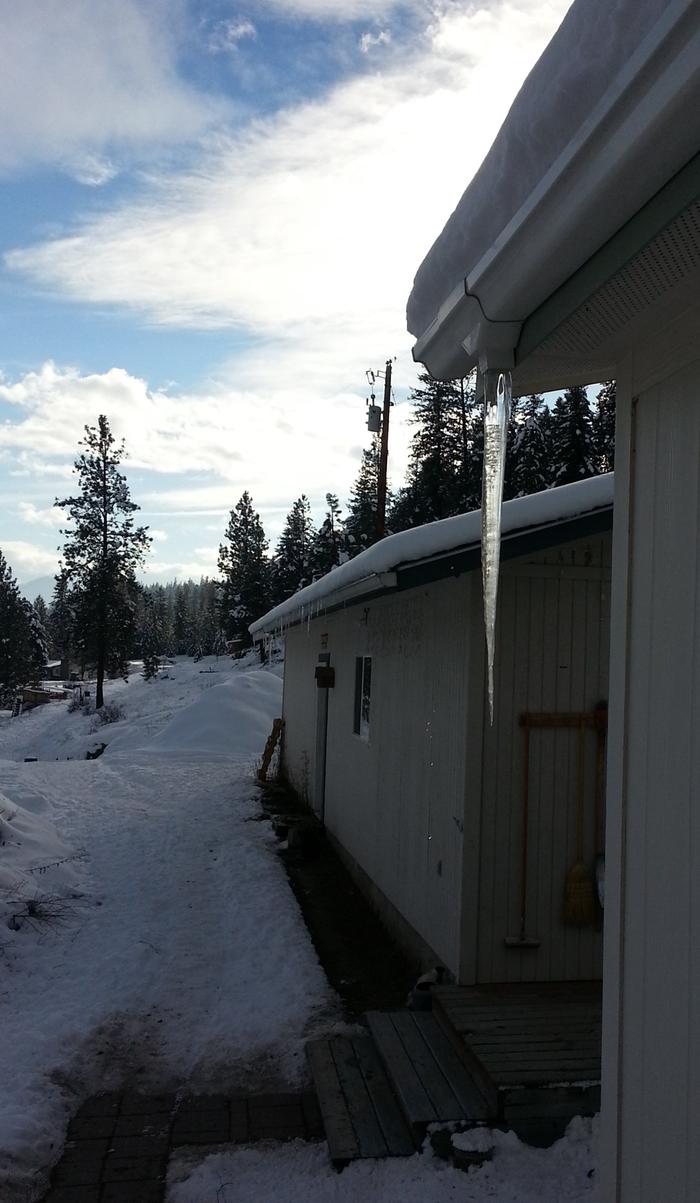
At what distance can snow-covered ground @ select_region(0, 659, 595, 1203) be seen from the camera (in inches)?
132

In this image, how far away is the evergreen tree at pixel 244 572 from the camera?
47.1 m

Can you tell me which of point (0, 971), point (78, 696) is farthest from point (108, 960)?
point (78, 696)

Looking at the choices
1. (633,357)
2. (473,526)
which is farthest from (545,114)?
(473,526)

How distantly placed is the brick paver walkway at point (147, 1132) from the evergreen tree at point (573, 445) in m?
21.9

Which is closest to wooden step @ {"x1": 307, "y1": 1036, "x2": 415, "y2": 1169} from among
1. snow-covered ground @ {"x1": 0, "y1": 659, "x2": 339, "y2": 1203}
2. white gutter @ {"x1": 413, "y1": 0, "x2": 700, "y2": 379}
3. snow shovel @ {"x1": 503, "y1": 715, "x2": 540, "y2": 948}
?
snow-covered ground @ {"x1": 0, "y1": 659, "x2": 339, "y2": 1203}

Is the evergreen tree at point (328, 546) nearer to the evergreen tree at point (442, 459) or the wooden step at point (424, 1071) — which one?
the evergreen tree at point (442, 459)

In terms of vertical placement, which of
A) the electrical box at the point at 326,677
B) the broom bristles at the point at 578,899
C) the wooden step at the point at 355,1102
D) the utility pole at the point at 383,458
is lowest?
the wooden step at the point at 355,1102

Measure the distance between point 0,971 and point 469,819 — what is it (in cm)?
308

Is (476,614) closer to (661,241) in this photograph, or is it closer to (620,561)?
(620,561)

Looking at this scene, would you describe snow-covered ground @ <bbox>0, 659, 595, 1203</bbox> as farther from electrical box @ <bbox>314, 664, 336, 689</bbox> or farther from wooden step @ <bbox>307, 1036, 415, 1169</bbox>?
electrical box @ <bbox>314, 664, 336, 689</bbox>

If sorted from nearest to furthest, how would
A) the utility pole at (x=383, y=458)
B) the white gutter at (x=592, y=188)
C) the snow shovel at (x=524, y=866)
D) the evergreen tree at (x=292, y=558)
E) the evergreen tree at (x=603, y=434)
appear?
the white gutter at (x=592, y=188), the snow shovel at (x=524, y=866), the utility pole at (x=383, y=458), the evergreen tree at (x=603, y=434), the evergreen tree at (x=292, y=558)

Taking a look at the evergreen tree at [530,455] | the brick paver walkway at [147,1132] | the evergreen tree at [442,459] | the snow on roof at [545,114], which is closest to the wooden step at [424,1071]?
the brick paver walkway at [147,1132]

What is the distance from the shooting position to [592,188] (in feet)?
4.50

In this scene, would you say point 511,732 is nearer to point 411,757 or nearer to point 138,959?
point 411,757
